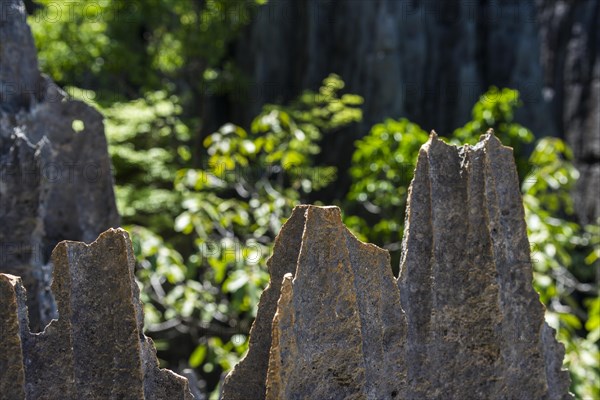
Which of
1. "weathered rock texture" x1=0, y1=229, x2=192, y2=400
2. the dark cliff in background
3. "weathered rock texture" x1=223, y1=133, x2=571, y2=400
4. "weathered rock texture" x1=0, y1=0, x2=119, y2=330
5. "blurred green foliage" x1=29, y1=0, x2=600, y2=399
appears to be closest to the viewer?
"weathered rock texture" x1=0, y1=229, x2=192, y2=400

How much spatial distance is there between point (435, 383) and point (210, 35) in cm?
740

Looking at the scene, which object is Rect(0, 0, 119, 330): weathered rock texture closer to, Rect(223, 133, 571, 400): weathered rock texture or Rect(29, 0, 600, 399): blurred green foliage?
Rect(29, 0, 600, 399): blurred green foliage

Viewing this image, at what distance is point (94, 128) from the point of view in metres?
3.94

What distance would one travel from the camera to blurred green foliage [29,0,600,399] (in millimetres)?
5320

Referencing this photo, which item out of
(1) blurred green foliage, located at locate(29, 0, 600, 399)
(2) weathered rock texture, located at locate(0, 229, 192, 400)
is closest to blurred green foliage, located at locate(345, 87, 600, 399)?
(1) blurred green foliage, located at locate(29, 0, 600, 399)

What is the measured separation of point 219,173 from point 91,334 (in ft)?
10.8

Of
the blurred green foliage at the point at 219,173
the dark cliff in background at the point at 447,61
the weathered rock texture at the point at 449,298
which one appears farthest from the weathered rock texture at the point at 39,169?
the dark cliff in background at the point at 447,61

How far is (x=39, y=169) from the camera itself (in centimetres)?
354

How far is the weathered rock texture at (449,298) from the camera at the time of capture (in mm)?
2732

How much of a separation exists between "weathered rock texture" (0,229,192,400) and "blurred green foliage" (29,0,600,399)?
79.4 inches

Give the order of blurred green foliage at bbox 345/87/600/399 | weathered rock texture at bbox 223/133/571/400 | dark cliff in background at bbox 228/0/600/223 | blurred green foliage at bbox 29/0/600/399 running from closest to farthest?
1. weathered rock texture at bbox 223/133/571/400
2. blurred green foliage at bbox 345/87/600/399
3. blurred green foliage at bbox 29/0/600/399
4. dark cliff in background at bbox 228/0/600/223

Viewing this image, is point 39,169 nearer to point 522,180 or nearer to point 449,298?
point 449,298

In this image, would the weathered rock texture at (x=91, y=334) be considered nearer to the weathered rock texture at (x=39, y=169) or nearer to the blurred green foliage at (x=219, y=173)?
the weathered rock texture at (x=39, y=169)

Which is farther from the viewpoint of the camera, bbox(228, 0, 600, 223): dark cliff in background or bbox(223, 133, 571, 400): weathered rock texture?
bbox(228, 0, 600, 223): dark cliff in background
